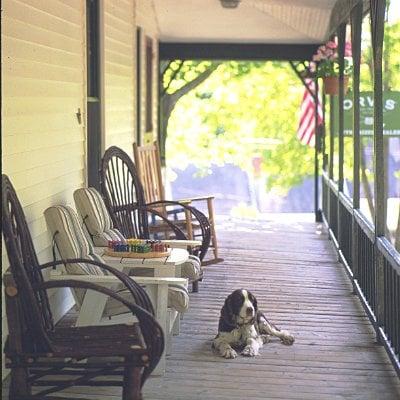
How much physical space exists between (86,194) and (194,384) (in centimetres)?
155

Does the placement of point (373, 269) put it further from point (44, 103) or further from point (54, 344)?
point (54, 344)

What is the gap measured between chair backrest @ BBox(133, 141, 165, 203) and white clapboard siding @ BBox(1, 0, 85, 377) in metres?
1.84

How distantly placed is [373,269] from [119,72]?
3.38 meters

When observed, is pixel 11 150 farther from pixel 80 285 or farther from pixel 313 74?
pixel 313 74

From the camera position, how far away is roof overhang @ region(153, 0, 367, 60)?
10.1 meters

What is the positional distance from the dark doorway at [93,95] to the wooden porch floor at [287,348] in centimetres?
128

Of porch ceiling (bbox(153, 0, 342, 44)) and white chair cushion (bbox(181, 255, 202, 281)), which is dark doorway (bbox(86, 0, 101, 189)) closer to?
white chair cushion (bbox(181, 255, 202, 281))

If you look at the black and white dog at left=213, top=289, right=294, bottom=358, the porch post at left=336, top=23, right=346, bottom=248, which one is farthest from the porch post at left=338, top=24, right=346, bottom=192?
the black and white dog at left=213, top=289, right=294, bottom=358

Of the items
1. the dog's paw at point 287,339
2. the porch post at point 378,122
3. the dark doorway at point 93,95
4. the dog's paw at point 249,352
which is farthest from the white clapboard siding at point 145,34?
the dog's paw at point 249,352

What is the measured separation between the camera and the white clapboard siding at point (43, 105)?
4504 mm

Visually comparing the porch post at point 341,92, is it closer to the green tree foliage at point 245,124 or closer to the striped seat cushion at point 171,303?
the striped seat cushion at point 171,303

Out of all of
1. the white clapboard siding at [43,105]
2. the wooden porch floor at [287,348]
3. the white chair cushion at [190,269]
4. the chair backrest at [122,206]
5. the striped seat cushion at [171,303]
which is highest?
the white clapboard siding at [43,105]

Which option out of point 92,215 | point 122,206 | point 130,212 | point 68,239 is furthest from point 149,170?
point 68,239

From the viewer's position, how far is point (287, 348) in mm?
5203
